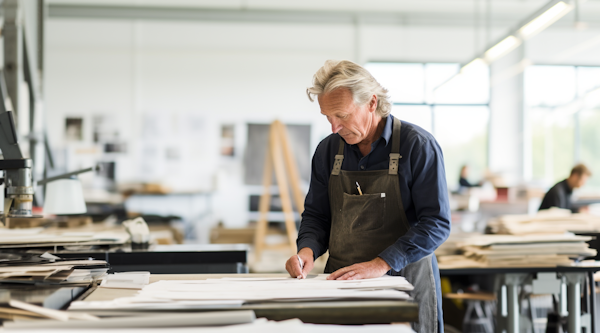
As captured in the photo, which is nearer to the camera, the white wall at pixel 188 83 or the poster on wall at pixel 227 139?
the white wall at pixel 188 83

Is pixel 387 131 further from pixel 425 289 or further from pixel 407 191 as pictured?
pixel 425 289

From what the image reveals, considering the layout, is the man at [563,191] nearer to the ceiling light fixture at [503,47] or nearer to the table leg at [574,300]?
the ceiling light fixture at [503,47]

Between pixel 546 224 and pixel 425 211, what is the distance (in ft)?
6.09

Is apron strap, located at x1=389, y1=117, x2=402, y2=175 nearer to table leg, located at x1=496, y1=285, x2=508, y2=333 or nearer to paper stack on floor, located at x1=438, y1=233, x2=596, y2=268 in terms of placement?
paper stack on floor, located at x1=438, y1=233, x2=596, y2=268

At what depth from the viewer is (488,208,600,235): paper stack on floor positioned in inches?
122

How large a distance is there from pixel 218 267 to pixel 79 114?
7.63 meters

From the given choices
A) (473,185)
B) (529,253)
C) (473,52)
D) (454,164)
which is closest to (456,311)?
(529,253)

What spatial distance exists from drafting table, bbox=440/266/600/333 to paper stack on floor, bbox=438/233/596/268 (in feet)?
0.12

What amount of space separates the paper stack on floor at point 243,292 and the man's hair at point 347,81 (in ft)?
2.08

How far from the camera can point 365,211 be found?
1810 mm

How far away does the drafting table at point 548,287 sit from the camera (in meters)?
2.70

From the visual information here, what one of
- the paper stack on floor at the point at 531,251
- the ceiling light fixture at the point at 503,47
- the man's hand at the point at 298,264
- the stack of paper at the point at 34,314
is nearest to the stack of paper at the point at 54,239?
the man's hand at the point at 298,264

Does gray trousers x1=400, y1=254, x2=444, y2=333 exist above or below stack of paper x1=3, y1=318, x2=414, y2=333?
below

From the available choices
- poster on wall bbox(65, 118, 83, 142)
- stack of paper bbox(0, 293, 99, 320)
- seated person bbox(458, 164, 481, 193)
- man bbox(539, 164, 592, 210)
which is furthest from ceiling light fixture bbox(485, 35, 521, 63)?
poster on wall bbox(65, 118, 83, 142)
